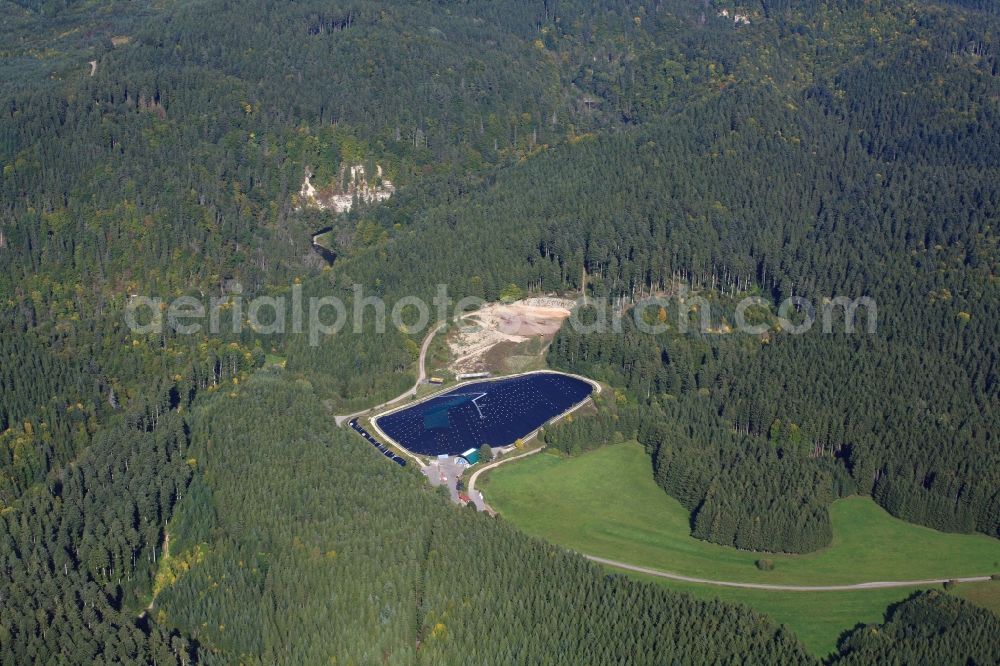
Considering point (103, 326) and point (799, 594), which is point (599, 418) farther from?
point (103, 326)

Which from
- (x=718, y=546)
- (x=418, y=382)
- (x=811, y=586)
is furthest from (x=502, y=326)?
(x=811, y=586)

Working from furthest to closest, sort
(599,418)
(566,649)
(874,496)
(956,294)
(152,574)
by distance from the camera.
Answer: (956,294), (599,418), (874,496), (152,574), (566,649)

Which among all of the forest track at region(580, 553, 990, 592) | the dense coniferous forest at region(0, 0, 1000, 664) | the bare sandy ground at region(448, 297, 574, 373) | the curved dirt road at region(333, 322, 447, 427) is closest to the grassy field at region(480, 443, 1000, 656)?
the forest track at region(580, 553, 990, 592)

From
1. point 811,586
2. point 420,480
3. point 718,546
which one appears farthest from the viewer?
point 420,480

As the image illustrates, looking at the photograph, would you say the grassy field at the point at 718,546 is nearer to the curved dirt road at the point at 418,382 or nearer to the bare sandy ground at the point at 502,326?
the curved dirt road at the point at 418,382

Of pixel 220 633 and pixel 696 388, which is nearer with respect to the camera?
pixel 220 633

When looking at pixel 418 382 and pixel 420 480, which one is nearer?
pixel 420 480

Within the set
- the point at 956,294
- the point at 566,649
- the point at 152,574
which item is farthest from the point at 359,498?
the point at 956,294

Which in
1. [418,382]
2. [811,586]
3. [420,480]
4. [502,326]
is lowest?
[811,586]

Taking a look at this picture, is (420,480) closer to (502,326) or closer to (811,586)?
(811,586)
